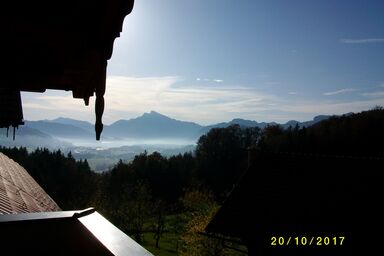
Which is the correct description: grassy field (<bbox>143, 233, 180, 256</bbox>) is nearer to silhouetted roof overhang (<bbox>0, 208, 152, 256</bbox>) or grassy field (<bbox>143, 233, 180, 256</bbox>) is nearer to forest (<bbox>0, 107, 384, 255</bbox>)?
forest (<bbox>0, 107, 384, 255</bbox>)

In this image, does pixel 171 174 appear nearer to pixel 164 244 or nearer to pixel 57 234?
pixel 164 244

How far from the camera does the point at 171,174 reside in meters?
86.2

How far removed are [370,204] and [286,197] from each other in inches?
113

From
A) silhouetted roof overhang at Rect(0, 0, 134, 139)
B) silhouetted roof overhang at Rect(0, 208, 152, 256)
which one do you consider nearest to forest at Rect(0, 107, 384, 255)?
silhouetted roof overhang at Rect(0, 0, 134, 139)

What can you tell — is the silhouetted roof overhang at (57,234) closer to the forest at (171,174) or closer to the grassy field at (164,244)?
the grassy field at (164,244)

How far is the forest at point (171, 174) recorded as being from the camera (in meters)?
59.3

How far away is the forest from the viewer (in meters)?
59.3

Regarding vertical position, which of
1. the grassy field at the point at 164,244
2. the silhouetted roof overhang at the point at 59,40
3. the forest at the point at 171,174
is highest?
the silhouetted roof overhang at the point at 59,40

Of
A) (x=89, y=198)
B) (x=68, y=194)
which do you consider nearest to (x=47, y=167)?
(x=68, y=194)

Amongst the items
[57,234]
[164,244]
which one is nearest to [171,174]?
[164,244]

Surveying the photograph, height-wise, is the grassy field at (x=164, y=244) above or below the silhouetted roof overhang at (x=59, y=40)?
below

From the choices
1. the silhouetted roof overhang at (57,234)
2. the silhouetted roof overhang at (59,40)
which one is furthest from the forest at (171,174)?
the silhouetted roof overhang at (57,234)

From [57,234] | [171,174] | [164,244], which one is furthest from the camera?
[171,174]

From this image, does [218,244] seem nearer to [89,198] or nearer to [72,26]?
[72,26]
